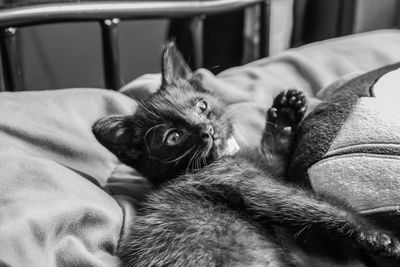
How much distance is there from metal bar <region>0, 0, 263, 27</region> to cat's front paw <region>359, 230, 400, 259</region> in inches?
34.0

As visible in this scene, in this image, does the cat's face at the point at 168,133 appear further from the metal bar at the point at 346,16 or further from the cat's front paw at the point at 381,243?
the metal bar at the point at 346,16

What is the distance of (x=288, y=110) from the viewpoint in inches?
52.6

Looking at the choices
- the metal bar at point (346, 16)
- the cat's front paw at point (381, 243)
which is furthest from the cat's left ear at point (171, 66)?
the metal bar at point (346, 16)

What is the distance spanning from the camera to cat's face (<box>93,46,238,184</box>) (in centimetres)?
123

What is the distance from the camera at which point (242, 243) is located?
1048mm

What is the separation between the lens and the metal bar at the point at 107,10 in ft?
4.31

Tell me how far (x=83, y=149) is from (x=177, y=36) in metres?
1.02

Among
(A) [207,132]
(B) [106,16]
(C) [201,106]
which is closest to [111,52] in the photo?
(B) [106,16]

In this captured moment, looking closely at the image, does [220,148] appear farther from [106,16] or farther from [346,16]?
[346,16]

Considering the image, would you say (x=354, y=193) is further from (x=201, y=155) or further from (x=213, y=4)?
(x=213, y=4)

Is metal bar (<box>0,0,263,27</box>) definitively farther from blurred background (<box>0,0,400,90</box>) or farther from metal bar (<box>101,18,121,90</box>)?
blurred background (<box>0,0,400,90</box>)

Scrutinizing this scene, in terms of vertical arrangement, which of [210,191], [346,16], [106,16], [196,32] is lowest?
[346,16]

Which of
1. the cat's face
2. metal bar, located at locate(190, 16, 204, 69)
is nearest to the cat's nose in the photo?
the cat's face

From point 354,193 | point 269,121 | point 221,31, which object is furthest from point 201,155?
point 221,31
